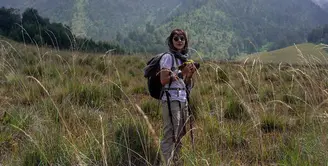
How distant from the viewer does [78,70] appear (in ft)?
27.3

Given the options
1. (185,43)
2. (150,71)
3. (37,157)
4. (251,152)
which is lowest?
(251,152)

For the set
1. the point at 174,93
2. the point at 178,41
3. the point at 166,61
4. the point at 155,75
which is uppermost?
the point at 178,41

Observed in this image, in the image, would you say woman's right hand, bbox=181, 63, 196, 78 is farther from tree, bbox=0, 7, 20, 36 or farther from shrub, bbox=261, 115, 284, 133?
tree, bbox=0, 7, 20, 36

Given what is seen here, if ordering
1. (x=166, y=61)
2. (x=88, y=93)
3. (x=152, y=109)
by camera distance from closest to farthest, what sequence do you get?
(x=166, y=61) → (x=152, y=109) → (x=88, y=93)

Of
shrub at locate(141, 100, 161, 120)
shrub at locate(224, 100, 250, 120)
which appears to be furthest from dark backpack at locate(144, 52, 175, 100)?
shrub at locate(224, 100, 250, 120)

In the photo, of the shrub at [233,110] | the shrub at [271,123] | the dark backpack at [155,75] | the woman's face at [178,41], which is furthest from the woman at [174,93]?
the shrub at [233,110]

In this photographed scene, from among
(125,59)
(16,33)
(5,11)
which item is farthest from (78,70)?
(5,11)

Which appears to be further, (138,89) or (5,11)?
(5,11)

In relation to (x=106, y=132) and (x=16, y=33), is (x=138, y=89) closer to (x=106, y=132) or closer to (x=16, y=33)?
(x=106, y=132)

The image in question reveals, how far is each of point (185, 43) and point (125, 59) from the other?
1089cm

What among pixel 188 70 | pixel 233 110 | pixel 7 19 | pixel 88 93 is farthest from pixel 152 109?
pixel 7 19

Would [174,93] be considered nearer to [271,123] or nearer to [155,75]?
[155,75]

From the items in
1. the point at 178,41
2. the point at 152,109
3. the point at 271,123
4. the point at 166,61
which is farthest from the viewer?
the point at 152,109

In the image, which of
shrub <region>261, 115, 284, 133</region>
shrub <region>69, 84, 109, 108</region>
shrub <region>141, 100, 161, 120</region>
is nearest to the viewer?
shrub <region>261, 115, 284, 133</region>
